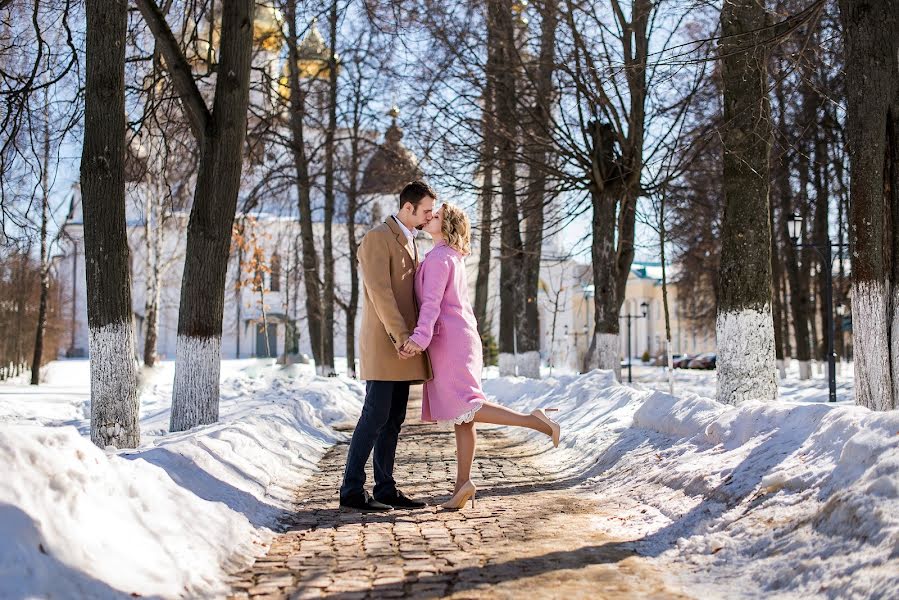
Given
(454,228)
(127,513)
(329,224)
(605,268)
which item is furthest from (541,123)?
(127,513)

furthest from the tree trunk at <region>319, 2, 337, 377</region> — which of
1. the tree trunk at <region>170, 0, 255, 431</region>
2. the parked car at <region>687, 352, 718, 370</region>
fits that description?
the parked car at <region>687, 352, 718, 370</region>

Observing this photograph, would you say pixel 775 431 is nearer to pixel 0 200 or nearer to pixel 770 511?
pixel 770 511

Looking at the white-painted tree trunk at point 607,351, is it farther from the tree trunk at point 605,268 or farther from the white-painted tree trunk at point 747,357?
the white-painted tree trunk at point 747,357

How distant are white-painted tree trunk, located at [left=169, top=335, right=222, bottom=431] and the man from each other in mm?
4648

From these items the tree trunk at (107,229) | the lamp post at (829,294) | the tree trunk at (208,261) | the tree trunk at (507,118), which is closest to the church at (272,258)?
the tree trunk at (507,118)

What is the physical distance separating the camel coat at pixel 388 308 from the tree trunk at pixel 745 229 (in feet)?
16.1

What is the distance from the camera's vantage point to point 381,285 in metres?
6.43

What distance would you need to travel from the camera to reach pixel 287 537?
558cm

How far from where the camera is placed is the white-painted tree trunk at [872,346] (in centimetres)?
909

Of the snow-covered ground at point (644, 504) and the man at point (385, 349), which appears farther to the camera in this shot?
the man at point (385, 349)

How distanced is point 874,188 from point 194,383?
7436 millimetres

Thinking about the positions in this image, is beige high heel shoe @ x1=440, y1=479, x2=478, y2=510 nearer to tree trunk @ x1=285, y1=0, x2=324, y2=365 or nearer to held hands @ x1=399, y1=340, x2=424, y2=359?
held hands @ x1=399, y1=340, x2=424, y2=359

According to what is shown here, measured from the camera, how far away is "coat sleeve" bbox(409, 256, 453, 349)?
634 cm

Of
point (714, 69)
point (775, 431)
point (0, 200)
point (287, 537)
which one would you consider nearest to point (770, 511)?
point (775, 431)
